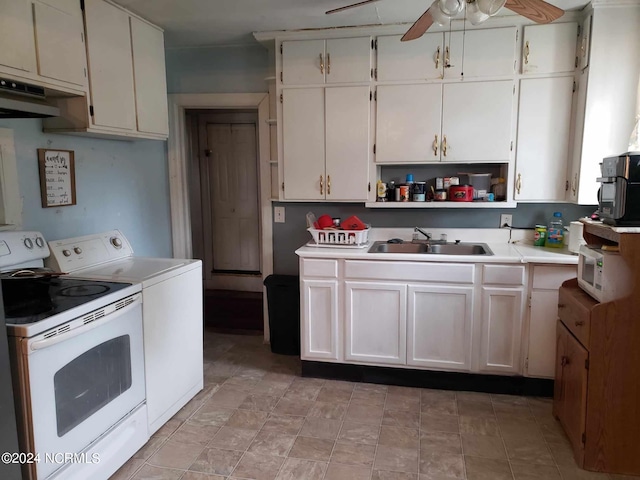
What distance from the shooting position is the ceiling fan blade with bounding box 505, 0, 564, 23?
1902mm

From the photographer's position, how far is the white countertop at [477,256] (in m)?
2.71

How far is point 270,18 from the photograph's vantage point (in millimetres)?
2893

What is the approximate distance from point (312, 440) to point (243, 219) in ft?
9.70

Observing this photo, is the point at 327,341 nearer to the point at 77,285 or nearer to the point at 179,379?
the point at 179,379

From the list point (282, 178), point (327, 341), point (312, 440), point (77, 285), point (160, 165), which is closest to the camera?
point (77, 285)

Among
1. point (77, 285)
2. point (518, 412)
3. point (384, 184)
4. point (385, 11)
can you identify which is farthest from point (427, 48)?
point (77, 285)

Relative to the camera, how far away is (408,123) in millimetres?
3061

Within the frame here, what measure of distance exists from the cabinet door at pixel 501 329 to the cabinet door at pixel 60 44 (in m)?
2.61

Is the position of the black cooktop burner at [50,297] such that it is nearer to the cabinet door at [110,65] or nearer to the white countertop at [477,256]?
the cabinet door at [110,65]

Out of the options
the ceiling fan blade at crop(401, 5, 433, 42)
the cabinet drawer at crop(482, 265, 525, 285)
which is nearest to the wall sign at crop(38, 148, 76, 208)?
the ceiling fan blade at crop(401, 5, 433, 42)

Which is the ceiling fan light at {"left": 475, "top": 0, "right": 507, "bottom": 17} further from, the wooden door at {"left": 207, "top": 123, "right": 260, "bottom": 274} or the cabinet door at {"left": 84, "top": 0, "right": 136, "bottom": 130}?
the wooden door at {"left": 207, "top": 123, "right": 260, "bottom": 274}

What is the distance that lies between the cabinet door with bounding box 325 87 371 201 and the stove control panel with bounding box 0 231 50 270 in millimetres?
1801

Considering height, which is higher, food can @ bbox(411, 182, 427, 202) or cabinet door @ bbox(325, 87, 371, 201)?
cabinet door @ bbox(325, 87, 371, 201)

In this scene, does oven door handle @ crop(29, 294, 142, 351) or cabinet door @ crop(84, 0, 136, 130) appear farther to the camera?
cabinet door @ crop(84, 0, 136, 130)
